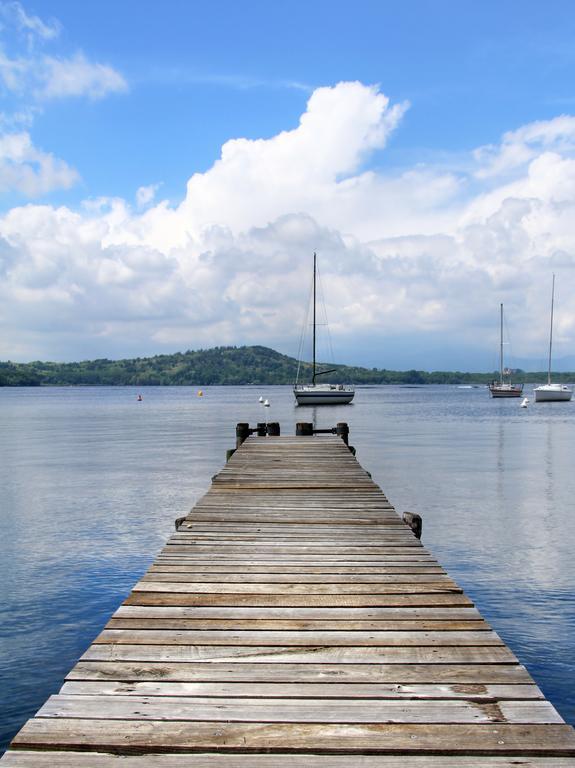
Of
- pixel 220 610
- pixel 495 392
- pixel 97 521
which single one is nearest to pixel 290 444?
pixel 97 521

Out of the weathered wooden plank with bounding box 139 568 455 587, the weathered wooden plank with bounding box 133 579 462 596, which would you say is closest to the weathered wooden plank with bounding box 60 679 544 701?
the weathered wooden plank with bounding box 133 579 462 596

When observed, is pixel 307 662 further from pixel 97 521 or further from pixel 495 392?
pixel 495 392

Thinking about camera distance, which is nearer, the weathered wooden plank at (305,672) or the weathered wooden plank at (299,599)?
the weathered wooden plank at (305,672)

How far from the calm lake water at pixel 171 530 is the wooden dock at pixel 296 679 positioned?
9.90ft

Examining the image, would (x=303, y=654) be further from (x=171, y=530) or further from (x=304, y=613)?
(x=171, y=530)

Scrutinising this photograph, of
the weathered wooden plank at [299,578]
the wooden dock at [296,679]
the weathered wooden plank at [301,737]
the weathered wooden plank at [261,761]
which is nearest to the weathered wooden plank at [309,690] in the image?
the wooden dock at [296,679]

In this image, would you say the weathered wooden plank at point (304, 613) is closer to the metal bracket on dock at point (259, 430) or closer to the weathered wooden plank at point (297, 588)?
the weathered wooden plank at point (297, 588)

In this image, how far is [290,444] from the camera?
20.4 metres

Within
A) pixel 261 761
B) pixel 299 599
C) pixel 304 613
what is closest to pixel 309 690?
pixel 261 761

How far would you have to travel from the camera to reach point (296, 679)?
455cm

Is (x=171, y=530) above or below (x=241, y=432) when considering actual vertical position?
below

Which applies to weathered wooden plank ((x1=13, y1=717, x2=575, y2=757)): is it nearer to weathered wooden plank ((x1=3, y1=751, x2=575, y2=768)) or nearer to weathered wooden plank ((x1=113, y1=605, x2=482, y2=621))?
weathered wooden plank ((x1=3, y1=751, x2=575, y2=768))

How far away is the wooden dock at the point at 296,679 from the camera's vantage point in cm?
372

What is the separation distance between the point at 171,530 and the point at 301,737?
1414cm
